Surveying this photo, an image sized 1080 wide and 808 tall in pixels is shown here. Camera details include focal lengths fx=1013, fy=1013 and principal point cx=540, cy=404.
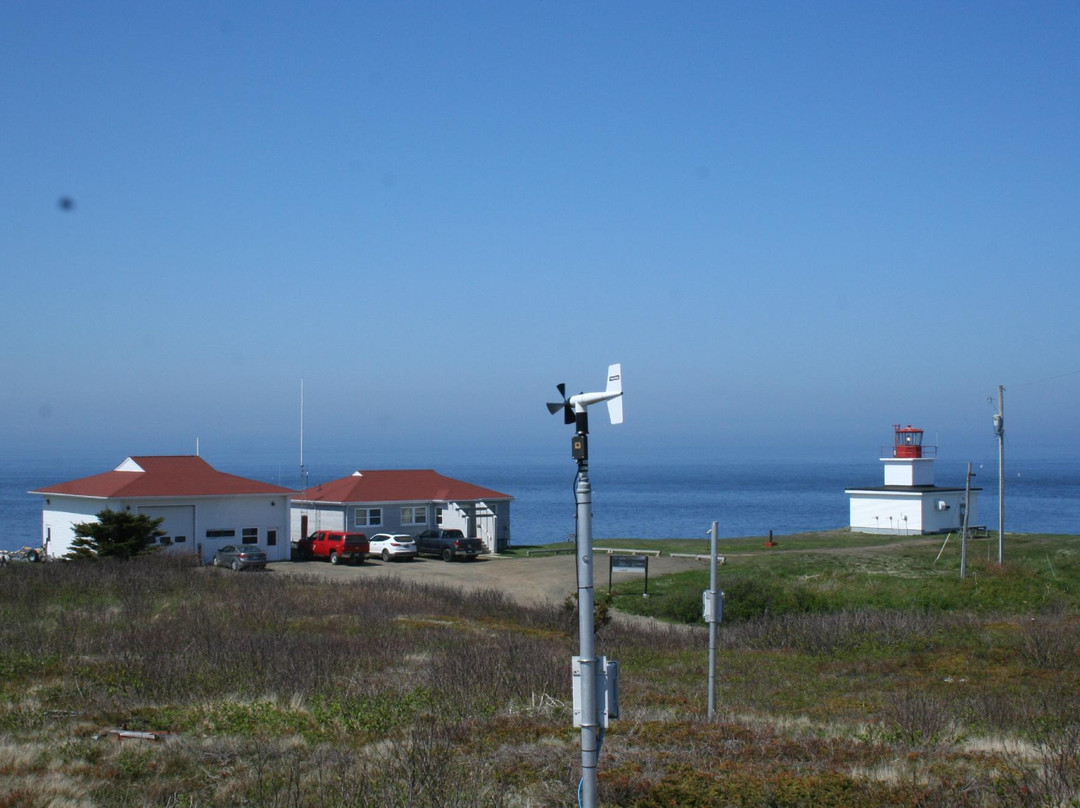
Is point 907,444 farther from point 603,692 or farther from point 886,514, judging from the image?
point 603,692

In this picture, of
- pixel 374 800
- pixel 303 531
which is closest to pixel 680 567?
pixel 303 531

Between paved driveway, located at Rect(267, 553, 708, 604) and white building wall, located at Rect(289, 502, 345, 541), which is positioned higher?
white building wall, located at Rect(289, 502, 345, 541)

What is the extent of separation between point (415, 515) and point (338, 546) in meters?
6.50

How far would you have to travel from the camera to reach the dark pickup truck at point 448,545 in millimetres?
45594

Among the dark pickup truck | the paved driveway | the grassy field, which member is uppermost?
the grassy field

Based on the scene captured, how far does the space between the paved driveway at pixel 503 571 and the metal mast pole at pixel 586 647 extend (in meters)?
24.8

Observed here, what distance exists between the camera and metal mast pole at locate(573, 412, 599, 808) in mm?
7508

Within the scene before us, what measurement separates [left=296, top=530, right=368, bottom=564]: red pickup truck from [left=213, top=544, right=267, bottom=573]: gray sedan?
3.55 metres

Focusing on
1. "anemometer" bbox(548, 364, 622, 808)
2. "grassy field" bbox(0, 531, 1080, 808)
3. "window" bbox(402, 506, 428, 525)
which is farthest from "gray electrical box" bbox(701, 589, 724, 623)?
"window" bbox(402, 506, 428, 525)

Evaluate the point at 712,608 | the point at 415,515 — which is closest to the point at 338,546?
the point at 415,515

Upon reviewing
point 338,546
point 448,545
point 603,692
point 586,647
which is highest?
point 586,647

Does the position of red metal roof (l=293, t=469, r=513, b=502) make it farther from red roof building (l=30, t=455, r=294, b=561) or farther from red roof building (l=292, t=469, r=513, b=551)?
red roof building (l=30, t=455, r=294, b=561)

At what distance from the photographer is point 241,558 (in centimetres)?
4038

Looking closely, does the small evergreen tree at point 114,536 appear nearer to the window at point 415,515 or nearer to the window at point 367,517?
the window at point 367,517
